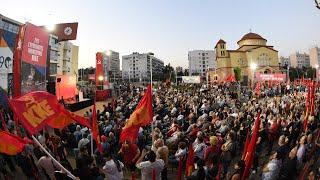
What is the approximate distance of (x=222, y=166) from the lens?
1100 centimetres

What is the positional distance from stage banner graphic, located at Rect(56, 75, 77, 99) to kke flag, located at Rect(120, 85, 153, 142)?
20141mm

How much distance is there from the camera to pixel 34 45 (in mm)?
15133

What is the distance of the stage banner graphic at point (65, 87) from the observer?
3108 centimetres

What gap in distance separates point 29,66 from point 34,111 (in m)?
6.26

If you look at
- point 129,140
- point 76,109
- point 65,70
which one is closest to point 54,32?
point 65,70

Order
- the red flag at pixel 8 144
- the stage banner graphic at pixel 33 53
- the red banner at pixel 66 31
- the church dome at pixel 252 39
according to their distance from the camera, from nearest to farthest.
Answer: the red flag at pixel 8 144 < the stage banner graphic at pixel 33 53 < the red banner at pixel 66 31 < the church dome at pixel 252 39

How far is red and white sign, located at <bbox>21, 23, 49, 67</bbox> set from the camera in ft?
47.8

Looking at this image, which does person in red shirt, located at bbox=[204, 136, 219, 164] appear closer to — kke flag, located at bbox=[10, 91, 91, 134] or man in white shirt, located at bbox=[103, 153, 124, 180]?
man in white shirt, located at bbox=[103, 153, 124, 180]

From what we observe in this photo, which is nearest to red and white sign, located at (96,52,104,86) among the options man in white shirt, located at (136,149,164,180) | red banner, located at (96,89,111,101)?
red banner, located at (96,89,111,101)

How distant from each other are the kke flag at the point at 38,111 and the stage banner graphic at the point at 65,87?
67.2 ft

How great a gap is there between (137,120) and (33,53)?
6.03 m

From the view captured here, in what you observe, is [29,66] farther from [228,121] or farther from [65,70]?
[65,70]

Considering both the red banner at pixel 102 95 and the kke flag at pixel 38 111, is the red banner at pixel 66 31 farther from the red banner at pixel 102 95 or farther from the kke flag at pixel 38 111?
the kke flag at pixel 38 111

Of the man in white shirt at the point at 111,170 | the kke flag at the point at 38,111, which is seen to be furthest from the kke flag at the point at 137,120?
the man in white shirt at the point at 111,170
